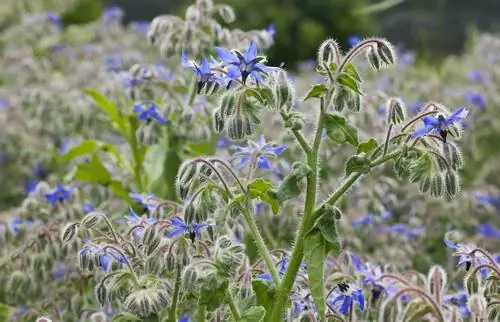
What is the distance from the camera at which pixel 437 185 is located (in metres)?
1.96

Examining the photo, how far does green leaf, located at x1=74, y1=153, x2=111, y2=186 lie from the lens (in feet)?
11.1

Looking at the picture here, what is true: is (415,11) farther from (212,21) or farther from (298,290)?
(298,290)

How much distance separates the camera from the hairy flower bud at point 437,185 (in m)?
1.95

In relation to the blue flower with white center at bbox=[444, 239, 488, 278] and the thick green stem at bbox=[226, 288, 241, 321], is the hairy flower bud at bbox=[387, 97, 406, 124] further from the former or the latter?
the thick green stem at bbox=[226, 288, 241, 321]

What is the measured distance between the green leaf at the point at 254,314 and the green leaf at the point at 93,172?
4.99 ft

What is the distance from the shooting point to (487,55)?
661cm

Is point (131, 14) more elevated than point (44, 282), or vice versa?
point (131, 14)

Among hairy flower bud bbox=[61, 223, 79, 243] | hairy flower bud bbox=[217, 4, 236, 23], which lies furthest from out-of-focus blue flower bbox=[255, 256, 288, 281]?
hairy flower bud bbox=[217, 4, 236, 23]

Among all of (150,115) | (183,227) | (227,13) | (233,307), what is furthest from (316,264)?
(227,13)

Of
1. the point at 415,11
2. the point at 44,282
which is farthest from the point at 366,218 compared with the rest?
the point at 415,11

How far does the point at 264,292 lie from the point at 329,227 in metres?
0.21

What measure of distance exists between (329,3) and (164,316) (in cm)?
885

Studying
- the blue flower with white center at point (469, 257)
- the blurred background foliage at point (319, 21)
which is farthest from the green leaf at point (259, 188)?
the blurred background foliage at point (319, 21)

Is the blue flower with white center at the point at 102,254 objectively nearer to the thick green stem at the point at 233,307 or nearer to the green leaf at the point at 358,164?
the thick green stem at the point at 233,307
